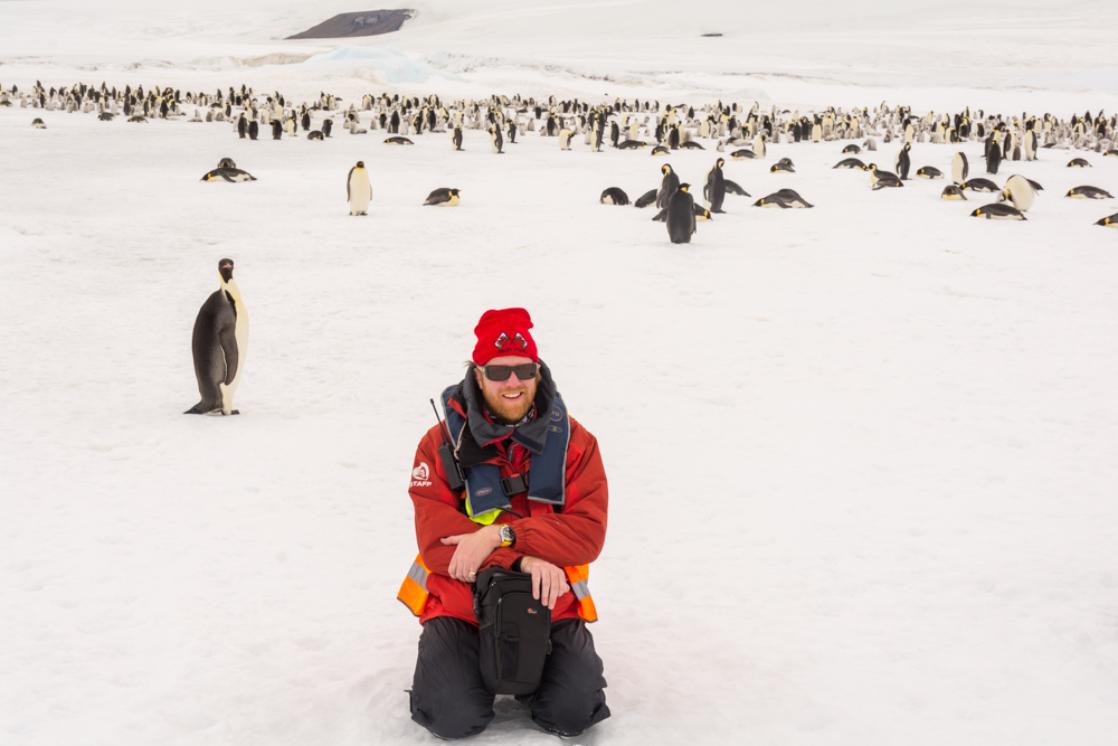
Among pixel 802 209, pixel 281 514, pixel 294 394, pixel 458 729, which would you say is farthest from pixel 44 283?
pixel 802 209

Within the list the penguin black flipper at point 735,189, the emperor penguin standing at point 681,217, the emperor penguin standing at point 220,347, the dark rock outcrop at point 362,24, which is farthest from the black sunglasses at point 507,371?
the dark rock outcrop at point 362,24

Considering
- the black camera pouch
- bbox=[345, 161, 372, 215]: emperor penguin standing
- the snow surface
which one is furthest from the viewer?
bbox=[345, 161, 372, 215]: emperor penguin standing

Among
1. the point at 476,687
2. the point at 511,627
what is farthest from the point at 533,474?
the point at 476,687

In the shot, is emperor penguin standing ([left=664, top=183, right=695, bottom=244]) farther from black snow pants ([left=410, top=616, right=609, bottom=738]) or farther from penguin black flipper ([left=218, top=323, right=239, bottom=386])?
black snow pants ([left=410, top=616, right=609, bottom=738])

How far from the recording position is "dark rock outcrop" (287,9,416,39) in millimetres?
80688

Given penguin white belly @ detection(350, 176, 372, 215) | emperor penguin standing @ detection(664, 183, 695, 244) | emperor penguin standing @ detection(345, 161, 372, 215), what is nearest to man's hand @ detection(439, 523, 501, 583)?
emperor penguin standing @ detection(664, 183, 695, 244)

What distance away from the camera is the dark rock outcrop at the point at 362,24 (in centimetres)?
8069

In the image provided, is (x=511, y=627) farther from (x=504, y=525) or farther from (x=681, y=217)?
(x=681, y=217)

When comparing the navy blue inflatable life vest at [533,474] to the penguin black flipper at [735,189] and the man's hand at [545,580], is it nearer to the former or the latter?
the man's hand at [545,580]

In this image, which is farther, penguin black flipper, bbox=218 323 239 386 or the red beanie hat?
penguin black flipper, bbox=218 323 239 386

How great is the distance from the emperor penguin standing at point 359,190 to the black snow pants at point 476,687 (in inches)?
359

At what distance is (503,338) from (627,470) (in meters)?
2.26

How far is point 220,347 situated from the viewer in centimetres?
521

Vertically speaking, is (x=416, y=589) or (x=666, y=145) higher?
(x=666, y=145)
